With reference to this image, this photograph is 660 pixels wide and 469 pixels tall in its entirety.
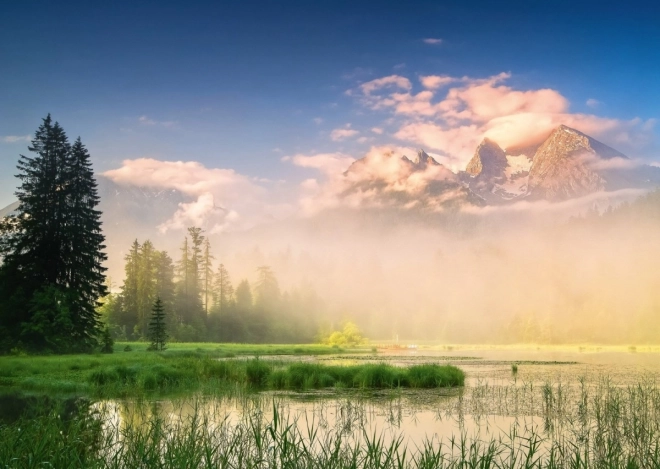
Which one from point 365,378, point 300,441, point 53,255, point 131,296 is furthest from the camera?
point 131,296

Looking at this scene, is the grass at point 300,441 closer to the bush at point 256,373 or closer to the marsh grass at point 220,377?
the marsh grass at point 220,377

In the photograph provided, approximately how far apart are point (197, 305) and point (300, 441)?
85907 millimetres

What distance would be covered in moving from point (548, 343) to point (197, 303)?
6379cm

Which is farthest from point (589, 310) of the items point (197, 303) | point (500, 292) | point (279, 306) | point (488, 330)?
point (197, 303)

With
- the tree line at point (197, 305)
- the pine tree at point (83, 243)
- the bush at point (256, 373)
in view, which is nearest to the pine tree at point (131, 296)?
the tree line at point (197, 305)

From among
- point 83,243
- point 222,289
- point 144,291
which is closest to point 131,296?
point 144,291

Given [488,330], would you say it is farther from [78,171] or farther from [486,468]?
[486,468]

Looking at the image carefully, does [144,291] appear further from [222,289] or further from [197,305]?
[222,289]

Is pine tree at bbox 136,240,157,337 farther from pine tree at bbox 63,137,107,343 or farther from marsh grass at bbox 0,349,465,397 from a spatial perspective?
marsh grass at bbox 0,349,465,397

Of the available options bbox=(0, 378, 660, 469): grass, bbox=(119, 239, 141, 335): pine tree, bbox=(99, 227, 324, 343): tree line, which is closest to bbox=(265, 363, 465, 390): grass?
bbox=(0, 378, 660, 469): grass

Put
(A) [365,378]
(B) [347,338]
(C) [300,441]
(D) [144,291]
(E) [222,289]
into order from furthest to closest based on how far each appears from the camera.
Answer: (E) [222,289] → (B) [347,338] → (D) [144,291] → (A) [365,378] → (C) [300,441]

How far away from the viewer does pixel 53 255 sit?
147 ft

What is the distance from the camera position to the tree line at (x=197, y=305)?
253 ft

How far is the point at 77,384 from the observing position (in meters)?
24.7
